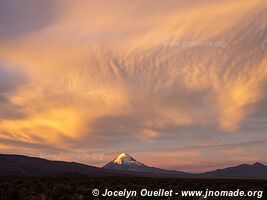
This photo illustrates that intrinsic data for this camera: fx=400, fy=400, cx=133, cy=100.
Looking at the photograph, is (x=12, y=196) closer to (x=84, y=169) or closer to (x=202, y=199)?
(x=202, y=199)

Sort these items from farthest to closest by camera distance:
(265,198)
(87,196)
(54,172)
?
(54,172) → (265,198) → (87,196)

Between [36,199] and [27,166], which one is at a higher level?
[27,166]

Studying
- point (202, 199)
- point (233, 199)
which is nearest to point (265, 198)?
point (233, 199)

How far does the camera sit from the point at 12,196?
2662 cm

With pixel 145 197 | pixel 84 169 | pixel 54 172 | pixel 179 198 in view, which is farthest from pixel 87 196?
pixel 84 169

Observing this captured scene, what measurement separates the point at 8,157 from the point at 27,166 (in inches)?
791

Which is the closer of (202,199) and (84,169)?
(202,199)

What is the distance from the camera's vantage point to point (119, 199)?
2305 centimetres

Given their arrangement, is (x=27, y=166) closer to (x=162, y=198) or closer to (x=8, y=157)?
(x=8, y=157)

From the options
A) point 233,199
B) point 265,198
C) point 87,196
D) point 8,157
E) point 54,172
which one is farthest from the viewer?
point 8,157

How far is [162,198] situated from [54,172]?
155m

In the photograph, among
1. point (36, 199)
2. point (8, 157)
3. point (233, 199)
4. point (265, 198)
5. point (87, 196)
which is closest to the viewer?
point (36, 199)

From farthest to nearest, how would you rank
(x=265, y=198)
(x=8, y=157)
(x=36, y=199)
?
1. (x=8, y=157)
2. (x=265, y=198)
3. (x=36, y=199)

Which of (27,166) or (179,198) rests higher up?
(27,166)
